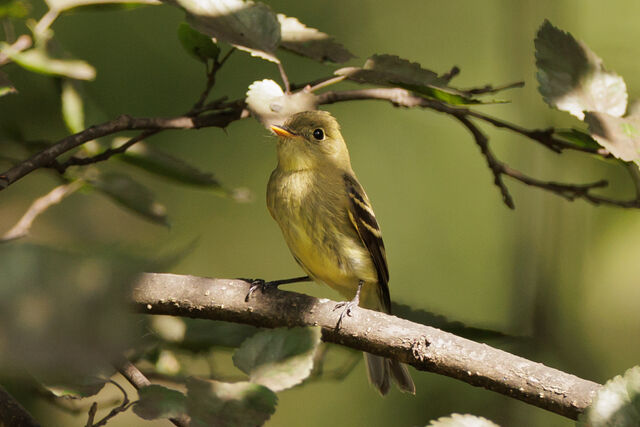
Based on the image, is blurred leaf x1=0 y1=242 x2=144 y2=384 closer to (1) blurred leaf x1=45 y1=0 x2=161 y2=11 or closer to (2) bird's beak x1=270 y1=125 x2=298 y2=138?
(1) blurred leaf x1=45 y1=0 x2=161 y2=11

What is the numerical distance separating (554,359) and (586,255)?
678mm

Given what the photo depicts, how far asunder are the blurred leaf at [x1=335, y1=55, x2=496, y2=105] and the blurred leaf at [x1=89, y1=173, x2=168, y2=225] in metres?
0.41

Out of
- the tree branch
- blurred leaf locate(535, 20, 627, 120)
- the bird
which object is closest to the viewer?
the tree branch

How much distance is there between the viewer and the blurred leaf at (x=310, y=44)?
1.13 meters

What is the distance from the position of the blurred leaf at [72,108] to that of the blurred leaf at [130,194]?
0.10m

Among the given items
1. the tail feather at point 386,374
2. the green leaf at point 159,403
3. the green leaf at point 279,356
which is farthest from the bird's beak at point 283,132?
the green leaf at point 159,403

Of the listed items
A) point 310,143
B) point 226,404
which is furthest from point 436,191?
point 226,404

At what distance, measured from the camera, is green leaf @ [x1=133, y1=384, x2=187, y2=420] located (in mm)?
596

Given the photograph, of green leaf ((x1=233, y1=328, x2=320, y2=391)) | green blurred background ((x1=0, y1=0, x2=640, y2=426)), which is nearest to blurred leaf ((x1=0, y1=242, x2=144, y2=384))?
green leaf ((x1=233, y1=328, x2=320, y2=391))

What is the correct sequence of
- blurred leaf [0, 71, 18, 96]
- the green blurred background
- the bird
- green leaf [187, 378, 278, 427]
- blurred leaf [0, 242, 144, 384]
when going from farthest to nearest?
the green blurred background, the bird, blurred leaf [0, 71, 18, 96], green leaf [187, 378, 278, 427], blurred leaf [0, 242, 144, 384]

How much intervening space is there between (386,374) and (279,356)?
1.12 m

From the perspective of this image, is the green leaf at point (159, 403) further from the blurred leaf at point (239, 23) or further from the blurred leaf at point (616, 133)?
the blurred leaf at point (616, 133)

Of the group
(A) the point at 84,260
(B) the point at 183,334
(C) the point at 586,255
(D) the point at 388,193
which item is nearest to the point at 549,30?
(B) the point at 183,334

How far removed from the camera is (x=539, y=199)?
2.71 metres
